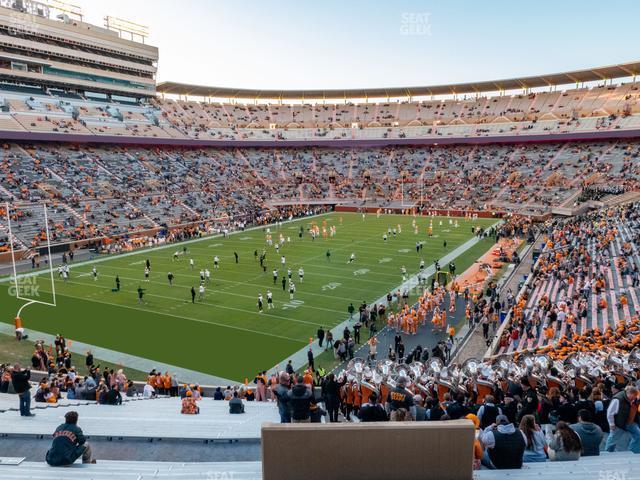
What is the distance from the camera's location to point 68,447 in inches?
213

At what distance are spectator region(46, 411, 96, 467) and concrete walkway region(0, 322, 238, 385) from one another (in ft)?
30.5

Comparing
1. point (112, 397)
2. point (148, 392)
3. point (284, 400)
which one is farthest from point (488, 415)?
point (148, 392)

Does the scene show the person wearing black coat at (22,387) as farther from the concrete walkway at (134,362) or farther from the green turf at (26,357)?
the green turf at (26,357)

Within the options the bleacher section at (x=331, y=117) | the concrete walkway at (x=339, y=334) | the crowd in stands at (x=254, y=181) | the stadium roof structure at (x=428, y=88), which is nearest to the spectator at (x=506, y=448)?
the concrete walkway at (x=339, y=334)

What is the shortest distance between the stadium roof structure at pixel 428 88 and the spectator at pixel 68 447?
72.5 metres

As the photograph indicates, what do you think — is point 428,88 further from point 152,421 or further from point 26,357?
point 152,421

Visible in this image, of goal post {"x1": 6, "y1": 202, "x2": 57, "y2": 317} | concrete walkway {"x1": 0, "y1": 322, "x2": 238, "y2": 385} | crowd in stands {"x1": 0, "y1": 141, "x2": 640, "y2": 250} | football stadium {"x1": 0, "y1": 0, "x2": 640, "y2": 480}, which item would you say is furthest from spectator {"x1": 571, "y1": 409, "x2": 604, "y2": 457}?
crowd in stands {"x1": 0, "y1": 141, "x2": 640, "y2": 250}

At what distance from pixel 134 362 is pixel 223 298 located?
7.28 m

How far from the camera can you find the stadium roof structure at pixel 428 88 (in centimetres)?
6618

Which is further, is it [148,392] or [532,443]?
[148,392]

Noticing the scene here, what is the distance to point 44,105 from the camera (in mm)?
53688

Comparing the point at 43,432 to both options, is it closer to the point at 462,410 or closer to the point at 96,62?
the point at 462,410

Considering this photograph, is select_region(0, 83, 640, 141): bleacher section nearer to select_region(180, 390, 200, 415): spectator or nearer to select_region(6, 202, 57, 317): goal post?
select_region(6, 202, 57, 317): goal post

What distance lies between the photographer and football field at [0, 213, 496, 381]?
17.5 metres
